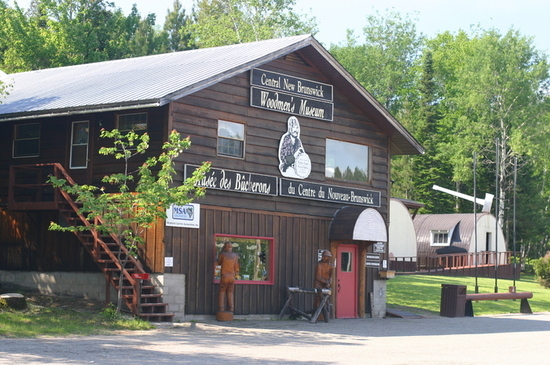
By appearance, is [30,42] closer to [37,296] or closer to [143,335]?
[37,296]

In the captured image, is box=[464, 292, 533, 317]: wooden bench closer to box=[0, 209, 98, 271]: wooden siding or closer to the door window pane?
the door window pane

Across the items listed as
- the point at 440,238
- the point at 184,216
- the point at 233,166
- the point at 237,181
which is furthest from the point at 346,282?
the point at 440,238

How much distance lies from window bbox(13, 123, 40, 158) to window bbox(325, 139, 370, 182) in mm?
8667

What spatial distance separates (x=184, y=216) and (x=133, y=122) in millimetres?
2947

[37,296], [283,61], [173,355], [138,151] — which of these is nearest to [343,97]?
[283,61]

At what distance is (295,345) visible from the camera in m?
18.2

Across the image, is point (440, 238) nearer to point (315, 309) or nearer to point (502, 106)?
point (502, 106)

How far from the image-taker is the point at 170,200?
20.4 m

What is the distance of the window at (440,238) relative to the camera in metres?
55.4

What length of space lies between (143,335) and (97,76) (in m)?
11.3

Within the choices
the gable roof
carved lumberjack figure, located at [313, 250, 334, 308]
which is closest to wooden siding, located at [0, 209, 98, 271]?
the gable roof

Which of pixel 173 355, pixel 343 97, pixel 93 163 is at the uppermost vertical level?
pixel 343 97

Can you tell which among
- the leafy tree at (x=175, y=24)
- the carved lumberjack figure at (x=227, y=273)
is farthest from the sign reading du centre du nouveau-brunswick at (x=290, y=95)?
the leafy tree at (x=175, y=24)

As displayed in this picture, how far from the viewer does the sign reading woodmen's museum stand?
2308 cm
